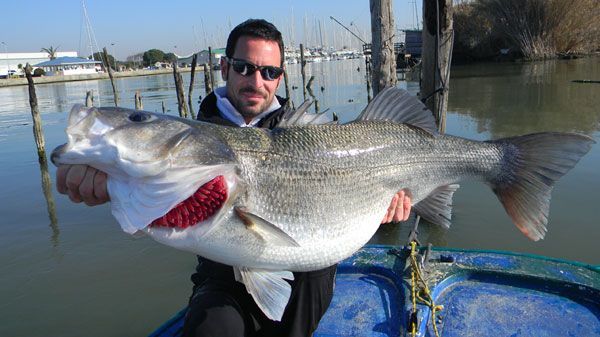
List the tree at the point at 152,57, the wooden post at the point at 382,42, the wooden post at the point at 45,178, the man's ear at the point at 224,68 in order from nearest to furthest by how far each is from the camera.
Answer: the man's ear at the point at 224,68 → the wooden post at the point at 382,42 → the wooden post at the point at 45,178 → the tree at the point at 152,57

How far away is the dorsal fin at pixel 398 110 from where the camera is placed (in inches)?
107

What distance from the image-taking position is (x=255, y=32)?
117 inches

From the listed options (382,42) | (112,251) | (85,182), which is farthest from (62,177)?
(112,251)

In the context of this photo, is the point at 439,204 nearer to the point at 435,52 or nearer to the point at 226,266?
the point at 226,266

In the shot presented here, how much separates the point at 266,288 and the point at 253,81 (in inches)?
55.8

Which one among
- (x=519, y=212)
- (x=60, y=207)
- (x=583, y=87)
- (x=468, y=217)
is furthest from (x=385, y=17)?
(x=583, y=87)

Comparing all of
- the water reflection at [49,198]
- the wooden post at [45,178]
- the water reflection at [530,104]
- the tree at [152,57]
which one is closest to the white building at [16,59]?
the tree at [152,57]

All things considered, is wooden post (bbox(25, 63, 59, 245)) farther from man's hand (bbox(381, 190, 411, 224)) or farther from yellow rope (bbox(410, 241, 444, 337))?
man's hand (bbox(381, 190, 411, 224))

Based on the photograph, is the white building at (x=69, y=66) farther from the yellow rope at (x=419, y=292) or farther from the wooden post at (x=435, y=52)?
the yellow rope at (x=419, y=292)

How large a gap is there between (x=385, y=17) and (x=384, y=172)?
449 cm

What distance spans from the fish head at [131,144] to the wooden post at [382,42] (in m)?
4.85

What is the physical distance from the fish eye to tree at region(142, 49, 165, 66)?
125 m

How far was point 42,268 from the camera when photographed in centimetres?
668

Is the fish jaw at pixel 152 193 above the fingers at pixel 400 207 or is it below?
above
